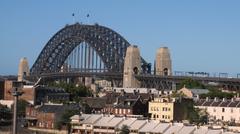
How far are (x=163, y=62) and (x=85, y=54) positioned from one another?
2787 centimetres

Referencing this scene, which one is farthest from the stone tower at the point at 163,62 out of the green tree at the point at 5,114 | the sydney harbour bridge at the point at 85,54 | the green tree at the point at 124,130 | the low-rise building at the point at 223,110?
the green tree at the point at 124,130

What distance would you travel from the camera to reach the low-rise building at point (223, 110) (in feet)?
263

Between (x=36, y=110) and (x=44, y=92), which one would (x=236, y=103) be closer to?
(x=36, y=110)

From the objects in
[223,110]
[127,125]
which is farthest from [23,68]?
[127,125]

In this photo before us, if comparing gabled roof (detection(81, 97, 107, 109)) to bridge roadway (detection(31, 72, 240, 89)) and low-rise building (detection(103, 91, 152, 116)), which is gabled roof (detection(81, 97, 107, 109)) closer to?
low-rise building (detection(103, 91, 152, 116))

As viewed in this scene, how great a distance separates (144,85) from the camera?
453 ft

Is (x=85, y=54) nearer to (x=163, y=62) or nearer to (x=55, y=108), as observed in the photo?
(x=163, y=62)

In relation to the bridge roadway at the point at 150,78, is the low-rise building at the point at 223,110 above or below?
below

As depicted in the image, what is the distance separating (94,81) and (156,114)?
78.7 m

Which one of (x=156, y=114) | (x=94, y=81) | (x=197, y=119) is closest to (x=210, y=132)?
(x=197, y=119)

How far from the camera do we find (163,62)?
141 m

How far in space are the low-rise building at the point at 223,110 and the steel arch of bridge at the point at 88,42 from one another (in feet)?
225

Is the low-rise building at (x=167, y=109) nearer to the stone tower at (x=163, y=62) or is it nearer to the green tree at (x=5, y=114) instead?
the green tree at (x=5, y=114)

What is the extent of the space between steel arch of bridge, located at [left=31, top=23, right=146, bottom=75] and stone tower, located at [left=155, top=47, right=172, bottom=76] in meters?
9.72
